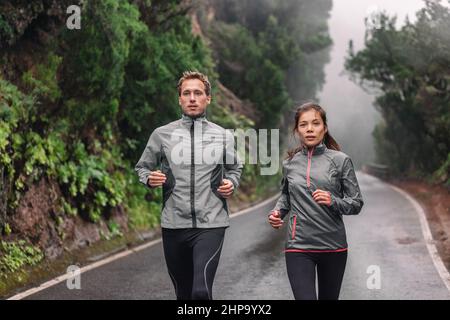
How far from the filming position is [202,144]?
482 cm

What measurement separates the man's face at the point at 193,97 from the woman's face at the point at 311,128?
78cm

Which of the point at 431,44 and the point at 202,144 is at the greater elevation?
the point at 431,44

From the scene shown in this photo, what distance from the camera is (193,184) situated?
4.72 m

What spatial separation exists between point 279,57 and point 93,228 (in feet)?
72.7

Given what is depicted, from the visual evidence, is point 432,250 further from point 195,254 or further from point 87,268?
point 195,254

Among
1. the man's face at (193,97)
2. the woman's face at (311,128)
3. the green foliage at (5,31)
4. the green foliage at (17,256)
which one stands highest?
the green foliage at (5,31)

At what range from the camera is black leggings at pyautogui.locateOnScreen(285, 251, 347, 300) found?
14.5 ft

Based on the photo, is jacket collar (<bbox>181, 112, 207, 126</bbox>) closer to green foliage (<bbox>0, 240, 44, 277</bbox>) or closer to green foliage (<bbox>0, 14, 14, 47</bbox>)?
green foliage (<bbox>0, 240, 44, 277</bbox>)

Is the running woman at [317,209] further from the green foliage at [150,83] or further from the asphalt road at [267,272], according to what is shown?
the green foliage at [150,83]

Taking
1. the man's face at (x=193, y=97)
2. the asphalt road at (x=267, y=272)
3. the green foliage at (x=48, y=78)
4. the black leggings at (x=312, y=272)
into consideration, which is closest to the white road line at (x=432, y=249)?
the asphalt road at (x=267, y=272)

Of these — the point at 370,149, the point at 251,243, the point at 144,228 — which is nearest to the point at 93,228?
the point at 144,228

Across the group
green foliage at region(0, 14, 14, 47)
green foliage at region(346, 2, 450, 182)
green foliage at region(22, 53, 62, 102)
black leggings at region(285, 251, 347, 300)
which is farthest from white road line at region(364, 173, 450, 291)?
green foliage at region(0, 14, 14, 47)

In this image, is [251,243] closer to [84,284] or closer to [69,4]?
[84,284]

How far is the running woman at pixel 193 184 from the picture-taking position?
15.4 ft
